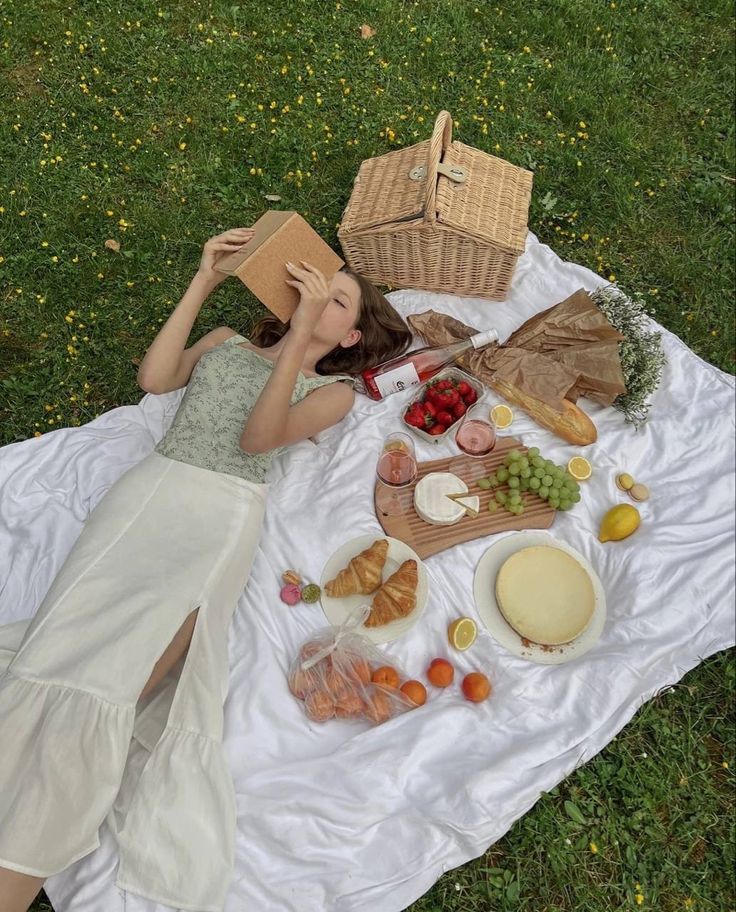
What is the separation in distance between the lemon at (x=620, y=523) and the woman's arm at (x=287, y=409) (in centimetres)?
163

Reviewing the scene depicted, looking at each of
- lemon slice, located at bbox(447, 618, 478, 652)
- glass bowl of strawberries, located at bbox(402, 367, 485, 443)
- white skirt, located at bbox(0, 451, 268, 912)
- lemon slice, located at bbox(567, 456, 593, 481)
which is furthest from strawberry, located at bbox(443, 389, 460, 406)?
white skirt, located at bbox(0, 451, 268, 912)

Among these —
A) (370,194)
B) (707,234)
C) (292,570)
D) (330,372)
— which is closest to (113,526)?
(292,570)

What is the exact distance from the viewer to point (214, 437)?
3.23 m

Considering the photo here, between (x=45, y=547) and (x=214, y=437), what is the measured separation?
1186 millimetres

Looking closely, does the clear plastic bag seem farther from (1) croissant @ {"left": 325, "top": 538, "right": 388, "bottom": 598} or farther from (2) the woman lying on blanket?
(2) the woman lying on blanket

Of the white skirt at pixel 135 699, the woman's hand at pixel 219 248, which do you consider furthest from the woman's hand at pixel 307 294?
the white skirt at pixel 135 699

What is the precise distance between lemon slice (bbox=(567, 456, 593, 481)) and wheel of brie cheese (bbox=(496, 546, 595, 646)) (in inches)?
22.8

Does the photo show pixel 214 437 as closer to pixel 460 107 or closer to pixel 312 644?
pixel 312 644

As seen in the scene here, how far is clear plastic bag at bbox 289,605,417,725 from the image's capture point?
3.00m

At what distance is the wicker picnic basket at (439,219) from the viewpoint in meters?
3.79

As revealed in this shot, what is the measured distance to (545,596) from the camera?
3.22 m

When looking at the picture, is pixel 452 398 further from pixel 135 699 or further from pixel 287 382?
pixel 135 699

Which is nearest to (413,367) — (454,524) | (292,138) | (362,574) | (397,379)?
(397,379)

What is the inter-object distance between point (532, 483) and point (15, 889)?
9.61 feet
